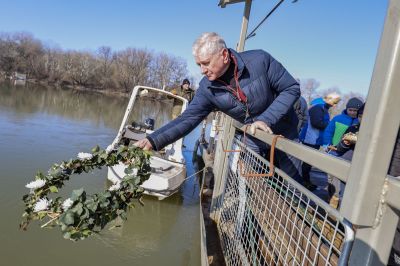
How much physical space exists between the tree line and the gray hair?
211 ft

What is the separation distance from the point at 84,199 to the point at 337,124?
429 cm

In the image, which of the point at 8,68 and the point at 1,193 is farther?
the point at 8,68

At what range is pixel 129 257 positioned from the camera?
512 centimetres

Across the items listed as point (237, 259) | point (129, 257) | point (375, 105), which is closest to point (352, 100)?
point (237, 259)

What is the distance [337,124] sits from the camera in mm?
5367

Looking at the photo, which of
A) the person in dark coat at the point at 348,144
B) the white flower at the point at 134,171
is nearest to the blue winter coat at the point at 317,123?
the person in dark coat at the point at 348,144

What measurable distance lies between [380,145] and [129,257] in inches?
185

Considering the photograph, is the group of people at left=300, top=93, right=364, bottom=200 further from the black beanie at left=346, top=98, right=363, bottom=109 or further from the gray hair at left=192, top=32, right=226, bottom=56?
the gray hair at left=192, top=32, right=226, bottom=56

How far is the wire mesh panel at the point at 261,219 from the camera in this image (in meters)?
2.09

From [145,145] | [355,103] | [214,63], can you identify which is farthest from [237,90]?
[355,103]

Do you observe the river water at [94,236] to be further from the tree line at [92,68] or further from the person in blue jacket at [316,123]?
the tree line at [92,68]

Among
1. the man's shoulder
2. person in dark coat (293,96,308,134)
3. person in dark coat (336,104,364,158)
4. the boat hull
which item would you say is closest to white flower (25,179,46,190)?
the man's shoulder

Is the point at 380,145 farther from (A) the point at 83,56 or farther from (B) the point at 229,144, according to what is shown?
(A) the point at 83,56

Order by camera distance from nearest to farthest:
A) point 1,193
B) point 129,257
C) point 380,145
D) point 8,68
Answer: point 380,145 → point 129,257 → point 1,193 → point 8,68
